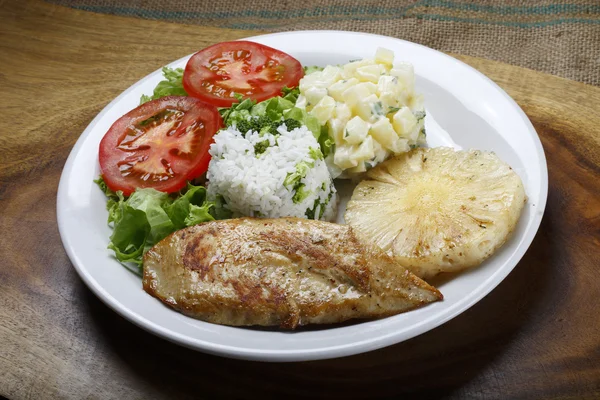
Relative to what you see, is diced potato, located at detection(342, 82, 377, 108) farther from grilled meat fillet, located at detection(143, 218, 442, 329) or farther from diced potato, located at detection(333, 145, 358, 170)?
grilled meat fillet, located at detection(143, 218, 442, 329)

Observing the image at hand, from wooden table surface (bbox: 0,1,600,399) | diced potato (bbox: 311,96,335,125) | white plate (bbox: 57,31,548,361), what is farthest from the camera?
diced potato (bbox: 311,96,335,125)

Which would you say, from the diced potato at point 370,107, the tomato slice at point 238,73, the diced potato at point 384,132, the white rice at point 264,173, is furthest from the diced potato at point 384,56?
the white rice at point 264,173

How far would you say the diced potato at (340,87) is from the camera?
3514 mm

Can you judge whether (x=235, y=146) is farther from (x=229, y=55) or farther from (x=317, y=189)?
(x=229, y=55)

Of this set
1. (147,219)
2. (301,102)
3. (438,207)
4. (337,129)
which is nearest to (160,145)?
(147,219)

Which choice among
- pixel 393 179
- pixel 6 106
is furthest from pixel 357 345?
pixel 6 106

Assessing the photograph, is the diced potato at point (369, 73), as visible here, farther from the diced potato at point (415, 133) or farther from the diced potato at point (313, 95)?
the diced potato at point (415, 133)

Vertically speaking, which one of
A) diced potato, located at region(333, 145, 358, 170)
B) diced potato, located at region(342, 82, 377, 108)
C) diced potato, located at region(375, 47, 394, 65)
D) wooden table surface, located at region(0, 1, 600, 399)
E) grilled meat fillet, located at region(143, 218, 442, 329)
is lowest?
wooden table surface, located at region(0, 1, 600, 399)

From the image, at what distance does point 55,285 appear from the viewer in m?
3.29

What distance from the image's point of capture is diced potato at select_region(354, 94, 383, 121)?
11.2 feet

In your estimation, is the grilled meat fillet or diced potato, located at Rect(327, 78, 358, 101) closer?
the grilled meat fillet

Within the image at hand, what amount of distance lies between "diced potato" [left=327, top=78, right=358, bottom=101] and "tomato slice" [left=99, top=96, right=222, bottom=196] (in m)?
0.62

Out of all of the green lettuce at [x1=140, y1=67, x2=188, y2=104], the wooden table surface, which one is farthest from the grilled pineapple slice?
the green lettuce at [x1=140, y1=67, x2=188, y2=104]

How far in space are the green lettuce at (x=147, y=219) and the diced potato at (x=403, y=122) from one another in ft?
3.26
